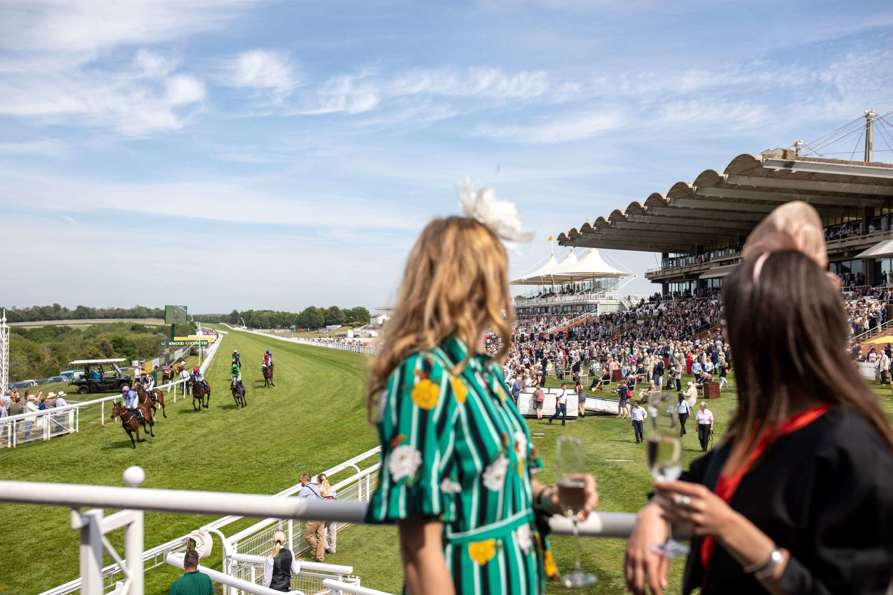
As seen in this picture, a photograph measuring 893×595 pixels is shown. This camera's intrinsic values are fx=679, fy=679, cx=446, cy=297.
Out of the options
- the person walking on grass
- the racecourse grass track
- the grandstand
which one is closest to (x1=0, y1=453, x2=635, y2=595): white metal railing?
the racecourse grass track

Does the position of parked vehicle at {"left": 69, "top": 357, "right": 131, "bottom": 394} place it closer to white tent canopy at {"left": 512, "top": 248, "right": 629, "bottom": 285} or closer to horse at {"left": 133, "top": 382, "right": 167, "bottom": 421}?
horse at {"left": 133, "top": 382, "right": 167, "bottom": 421}

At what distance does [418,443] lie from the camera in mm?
1548

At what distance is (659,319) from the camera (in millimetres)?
41750

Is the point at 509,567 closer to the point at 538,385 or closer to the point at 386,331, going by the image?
the point at 386,331

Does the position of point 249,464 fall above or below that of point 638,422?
below

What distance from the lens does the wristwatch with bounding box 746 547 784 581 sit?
1.32m

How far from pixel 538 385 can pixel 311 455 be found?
8412mm

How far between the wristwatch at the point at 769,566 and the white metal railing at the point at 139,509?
501 millimetres

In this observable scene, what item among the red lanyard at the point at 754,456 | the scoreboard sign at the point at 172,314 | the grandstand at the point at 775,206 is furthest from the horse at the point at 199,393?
the red lanyard at the point at 754,456

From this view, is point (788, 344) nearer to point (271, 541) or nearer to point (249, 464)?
point (271, 541)

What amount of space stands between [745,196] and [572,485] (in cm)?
3970

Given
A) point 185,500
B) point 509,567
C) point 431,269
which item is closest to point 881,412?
point 509,567

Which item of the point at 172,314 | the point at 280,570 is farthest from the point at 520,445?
the point at 172,314

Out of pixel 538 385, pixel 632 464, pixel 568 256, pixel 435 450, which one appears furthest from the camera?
pixel 568 256
